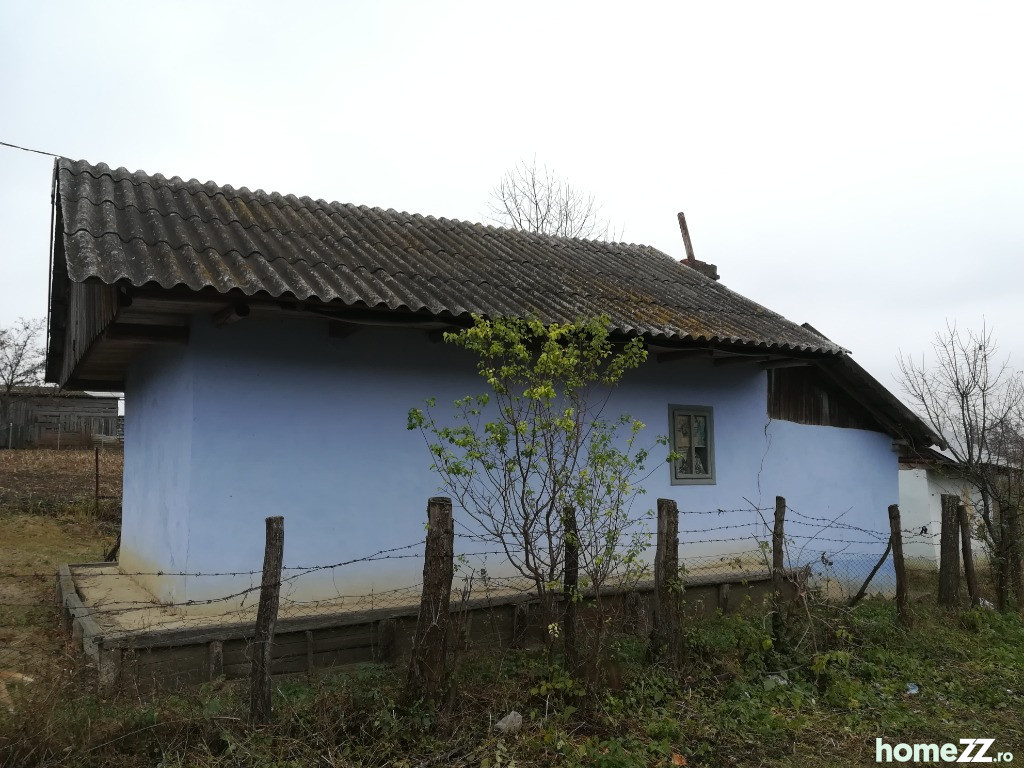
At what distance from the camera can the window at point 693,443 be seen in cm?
945

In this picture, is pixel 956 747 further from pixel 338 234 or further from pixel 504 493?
pixel 338 234

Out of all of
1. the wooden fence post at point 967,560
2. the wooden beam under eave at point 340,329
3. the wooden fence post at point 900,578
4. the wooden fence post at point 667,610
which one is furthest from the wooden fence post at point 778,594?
the wooden beam under eave at point 340,329

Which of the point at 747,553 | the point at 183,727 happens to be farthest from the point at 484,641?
the point at 747,553

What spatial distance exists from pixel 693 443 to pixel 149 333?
6.28 m

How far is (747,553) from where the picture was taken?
A: 985cm

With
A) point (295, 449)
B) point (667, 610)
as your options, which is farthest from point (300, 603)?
point (667, 610)

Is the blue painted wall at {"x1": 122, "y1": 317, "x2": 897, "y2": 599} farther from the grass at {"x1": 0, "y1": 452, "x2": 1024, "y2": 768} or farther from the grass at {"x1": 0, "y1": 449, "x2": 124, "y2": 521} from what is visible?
the grass at {"x1": 0, "y1": 449, "x2": 124, "y2": 521}

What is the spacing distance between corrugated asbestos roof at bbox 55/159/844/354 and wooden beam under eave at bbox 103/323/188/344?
725 mm

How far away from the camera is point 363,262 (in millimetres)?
8219

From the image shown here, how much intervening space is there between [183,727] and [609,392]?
5.65m

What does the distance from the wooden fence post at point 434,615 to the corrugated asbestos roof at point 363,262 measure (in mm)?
2418

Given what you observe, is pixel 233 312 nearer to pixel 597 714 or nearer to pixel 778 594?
pixel 597 714

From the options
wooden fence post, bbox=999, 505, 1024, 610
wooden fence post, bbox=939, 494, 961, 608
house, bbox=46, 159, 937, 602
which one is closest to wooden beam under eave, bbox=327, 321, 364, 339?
house, bbox=46, 159, 937, 602

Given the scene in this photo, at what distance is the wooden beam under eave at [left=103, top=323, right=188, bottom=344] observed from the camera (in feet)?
23.1
